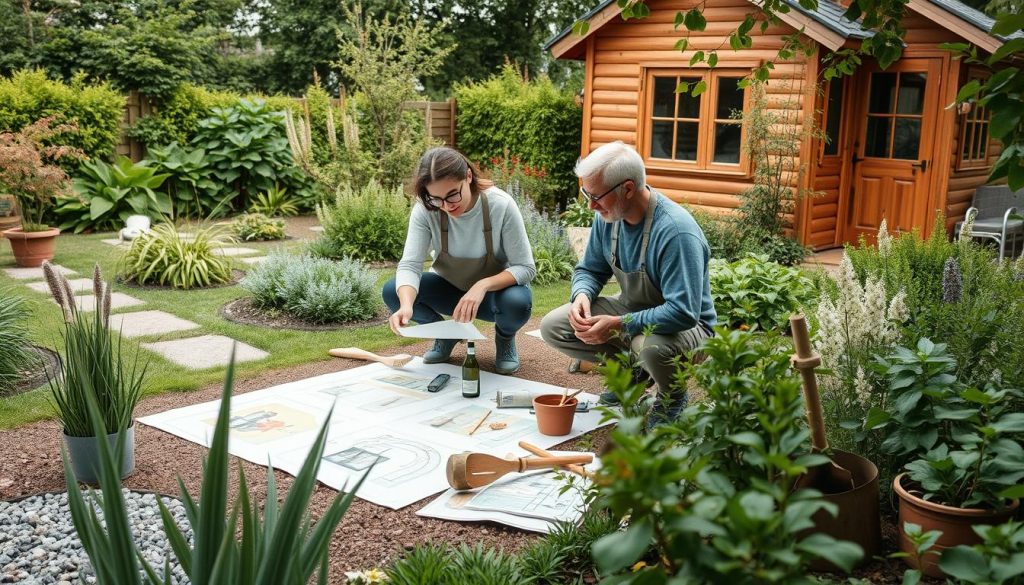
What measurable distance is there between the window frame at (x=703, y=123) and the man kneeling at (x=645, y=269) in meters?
5.54

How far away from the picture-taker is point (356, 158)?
33.3ft

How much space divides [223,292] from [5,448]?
3367mm

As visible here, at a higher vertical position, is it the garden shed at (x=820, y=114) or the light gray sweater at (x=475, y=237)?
the garden shed at (x=820, y=114)

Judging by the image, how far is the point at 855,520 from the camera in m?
2.24

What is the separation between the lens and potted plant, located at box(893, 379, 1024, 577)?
203 cm

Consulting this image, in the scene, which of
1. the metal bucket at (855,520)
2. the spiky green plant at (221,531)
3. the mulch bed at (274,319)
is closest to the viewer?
the spiky green plant at (221,531)

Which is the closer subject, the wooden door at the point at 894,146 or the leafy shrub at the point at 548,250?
the leafy shrub at the point at 548,250

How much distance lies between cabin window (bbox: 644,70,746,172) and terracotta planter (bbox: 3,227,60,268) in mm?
6228

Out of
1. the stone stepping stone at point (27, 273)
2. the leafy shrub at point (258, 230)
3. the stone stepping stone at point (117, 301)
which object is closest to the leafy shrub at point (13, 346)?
the stone stepping stone at point (117, 301)

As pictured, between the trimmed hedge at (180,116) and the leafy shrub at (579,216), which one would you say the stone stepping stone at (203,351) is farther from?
the trimmed hedge at (180,116)

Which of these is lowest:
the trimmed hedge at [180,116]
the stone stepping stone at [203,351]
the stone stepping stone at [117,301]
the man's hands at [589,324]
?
the stone stepping stone at [203,351]

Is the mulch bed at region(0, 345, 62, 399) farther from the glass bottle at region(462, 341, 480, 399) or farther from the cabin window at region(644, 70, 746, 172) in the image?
the cabin window at region(644, 70, 746, 172)

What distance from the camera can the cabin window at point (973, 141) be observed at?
9.10 meters

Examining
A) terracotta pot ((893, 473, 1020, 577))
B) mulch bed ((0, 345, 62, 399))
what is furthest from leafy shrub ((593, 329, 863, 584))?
mulch bed ((0, 345, 62, 399))
